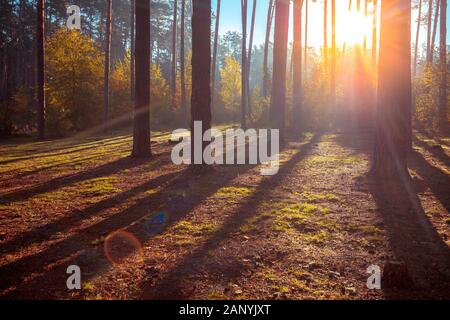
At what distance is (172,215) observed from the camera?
5.95 metres

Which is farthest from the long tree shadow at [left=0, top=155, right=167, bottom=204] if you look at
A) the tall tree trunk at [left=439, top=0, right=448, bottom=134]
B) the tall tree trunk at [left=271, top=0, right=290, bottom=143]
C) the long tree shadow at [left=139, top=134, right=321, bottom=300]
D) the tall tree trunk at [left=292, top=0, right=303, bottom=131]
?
the tall tree trunk at [left=439, top=0, right=448, bottom=134]

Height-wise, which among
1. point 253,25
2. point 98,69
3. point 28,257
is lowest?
point 28,257

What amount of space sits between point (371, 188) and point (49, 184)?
7554 millimetres

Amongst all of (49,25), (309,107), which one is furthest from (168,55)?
(309,107)

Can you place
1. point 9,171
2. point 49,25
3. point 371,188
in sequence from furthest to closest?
1. point 49,25
2. point 9,171
3. point 371,188

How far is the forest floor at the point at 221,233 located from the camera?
11.6ft

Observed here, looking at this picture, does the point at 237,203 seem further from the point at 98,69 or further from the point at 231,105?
the point at 231,105

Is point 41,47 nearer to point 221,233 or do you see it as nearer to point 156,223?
point 156,223

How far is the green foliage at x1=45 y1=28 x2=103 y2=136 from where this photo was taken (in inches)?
949

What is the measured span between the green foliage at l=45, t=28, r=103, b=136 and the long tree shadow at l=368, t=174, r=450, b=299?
2203 centimetres

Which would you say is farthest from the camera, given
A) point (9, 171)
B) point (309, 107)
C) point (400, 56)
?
point (309, 107)

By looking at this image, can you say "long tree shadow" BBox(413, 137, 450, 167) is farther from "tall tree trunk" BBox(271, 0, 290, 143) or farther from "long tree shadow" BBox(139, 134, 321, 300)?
"long tree shadow" BBox(139, 134, 321, 300)

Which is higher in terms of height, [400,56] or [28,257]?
[400,56]

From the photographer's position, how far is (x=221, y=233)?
5.08 m
